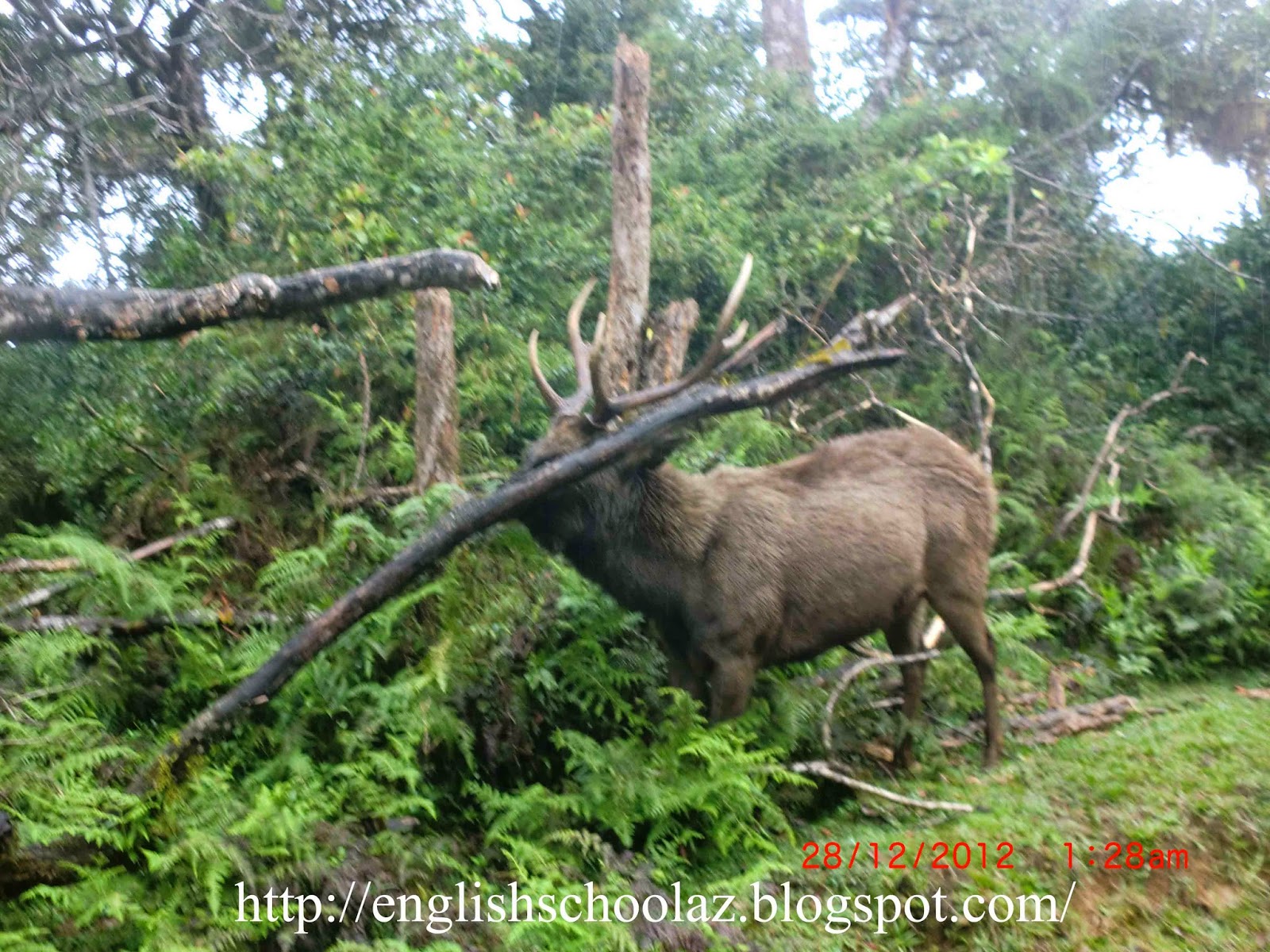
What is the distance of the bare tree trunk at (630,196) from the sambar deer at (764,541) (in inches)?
55.2

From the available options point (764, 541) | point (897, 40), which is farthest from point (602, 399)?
point (897, 40)

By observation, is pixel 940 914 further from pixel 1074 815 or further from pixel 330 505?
pixel 330 505

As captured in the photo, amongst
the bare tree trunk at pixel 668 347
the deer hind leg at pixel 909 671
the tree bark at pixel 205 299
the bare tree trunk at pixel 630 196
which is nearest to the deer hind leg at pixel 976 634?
the deer hind leg at pixel 909 671

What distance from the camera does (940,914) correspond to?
3824 millimetres

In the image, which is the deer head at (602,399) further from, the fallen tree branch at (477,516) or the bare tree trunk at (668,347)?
the bare tree trunk at (668,347)

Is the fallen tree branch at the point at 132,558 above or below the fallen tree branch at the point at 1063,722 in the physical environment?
above

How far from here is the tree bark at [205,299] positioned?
141 inches

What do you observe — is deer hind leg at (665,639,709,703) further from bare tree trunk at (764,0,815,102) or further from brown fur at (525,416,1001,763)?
bare tree trunk at (764,0,815,102)

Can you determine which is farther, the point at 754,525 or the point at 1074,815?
the point at 754,525

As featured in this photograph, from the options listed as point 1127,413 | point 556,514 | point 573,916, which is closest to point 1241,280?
point 1127,413

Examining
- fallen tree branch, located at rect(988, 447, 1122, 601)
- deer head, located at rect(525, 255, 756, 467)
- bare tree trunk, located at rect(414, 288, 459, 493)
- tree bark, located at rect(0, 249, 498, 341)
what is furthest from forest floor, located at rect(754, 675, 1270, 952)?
bare tree trunk, located at rect(414, 288, 459, 493)

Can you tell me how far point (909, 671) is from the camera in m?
6.29

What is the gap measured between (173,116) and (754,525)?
9507 millimetres
